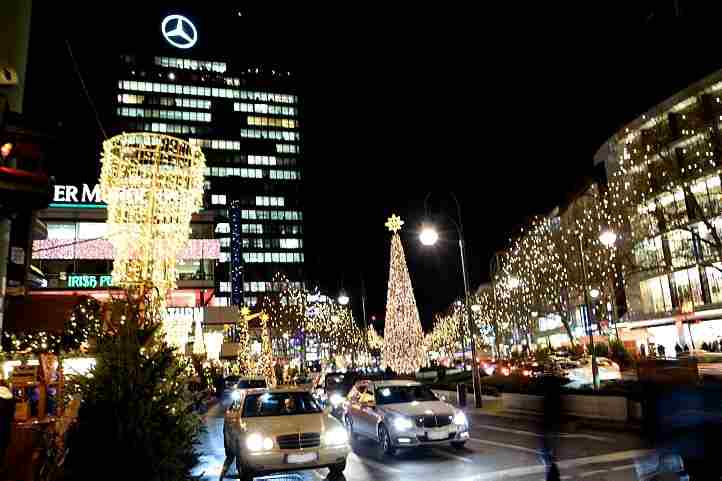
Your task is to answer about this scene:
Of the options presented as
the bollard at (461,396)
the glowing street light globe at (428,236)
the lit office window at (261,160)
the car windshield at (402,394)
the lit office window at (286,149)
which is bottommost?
the bollard at (461,396)

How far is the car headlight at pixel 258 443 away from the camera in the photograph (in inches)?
393

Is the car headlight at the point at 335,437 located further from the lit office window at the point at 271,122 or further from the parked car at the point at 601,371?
the lit office window at the point at 271,122

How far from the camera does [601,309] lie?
56594mm

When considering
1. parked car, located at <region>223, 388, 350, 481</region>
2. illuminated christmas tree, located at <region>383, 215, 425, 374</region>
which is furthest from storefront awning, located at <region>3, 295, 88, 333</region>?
illuminated christmas tree, located at <region>383, 215, 425, 374</region>

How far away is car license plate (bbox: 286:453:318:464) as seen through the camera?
32.8 feet

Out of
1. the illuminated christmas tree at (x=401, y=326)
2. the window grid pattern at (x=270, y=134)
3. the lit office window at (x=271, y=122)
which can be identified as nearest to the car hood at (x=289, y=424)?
the illuminated christmas tree at (x=401, y=326)

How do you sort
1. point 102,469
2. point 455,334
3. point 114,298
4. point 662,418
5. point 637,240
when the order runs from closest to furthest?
point 662,418, point 102,469, point 114,298, point 637,240, point 455,334

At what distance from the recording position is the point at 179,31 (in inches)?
980

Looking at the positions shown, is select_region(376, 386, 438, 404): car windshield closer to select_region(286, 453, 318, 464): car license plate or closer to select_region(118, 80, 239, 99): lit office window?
select_region(286, 453, 318, 464): car license plate

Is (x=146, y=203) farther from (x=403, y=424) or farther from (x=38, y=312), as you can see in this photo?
(x=403, y=424)

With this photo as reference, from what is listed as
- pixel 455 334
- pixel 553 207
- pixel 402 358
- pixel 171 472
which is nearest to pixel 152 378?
pixel 171 472

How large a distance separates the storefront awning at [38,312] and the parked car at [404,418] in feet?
27.0

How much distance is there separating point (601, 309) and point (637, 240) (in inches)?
325

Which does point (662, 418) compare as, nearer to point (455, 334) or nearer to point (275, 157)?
point (455, 334)
